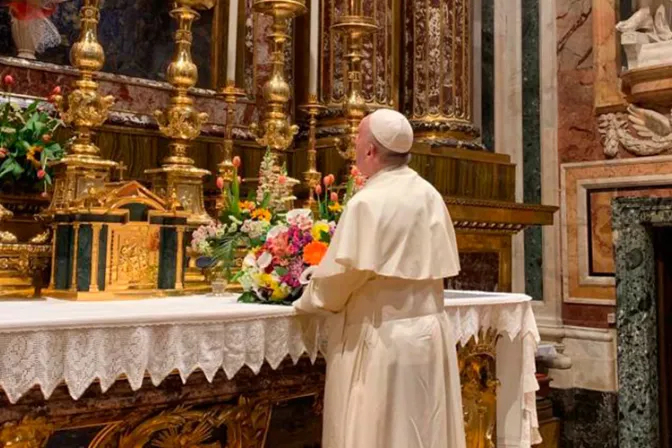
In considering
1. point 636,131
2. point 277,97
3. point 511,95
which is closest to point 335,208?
point 277,97

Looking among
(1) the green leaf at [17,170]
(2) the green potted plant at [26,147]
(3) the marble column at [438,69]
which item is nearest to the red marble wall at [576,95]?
(3) the marble column at [438,69]

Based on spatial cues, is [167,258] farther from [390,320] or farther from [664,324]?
[664,324]

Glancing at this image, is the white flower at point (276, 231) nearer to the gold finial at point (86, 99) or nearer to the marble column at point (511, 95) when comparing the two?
the gold finial at point (86, 99)

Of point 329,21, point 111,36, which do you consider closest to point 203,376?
point 111,36

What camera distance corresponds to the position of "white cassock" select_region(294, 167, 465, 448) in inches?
126

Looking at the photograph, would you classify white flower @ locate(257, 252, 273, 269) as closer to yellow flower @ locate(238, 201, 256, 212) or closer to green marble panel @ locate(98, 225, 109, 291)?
yellow flower @ locate(238, 201, 256, 212)

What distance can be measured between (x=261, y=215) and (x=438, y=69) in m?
3.05

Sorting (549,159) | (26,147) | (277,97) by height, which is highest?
(549,159)

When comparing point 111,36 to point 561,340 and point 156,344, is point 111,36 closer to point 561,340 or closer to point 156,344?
point 156,344

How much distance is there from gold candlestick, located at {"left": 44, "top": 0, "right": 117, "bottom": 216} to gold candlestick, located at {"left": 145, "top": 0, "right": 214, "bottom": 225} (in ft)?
1.41

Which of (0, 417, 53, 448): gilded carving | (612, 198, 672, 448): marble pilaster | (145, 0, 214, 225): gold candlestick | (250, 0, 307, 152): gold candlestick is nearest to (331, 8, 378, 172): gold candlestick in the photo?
(250, 0, 307, 152): gold candlestick

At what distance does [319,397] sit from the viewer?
13.1 feet

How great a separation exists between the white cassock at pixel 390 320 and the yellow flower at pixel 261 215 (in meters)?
0.82

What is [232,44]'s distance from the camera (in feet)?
17.0
